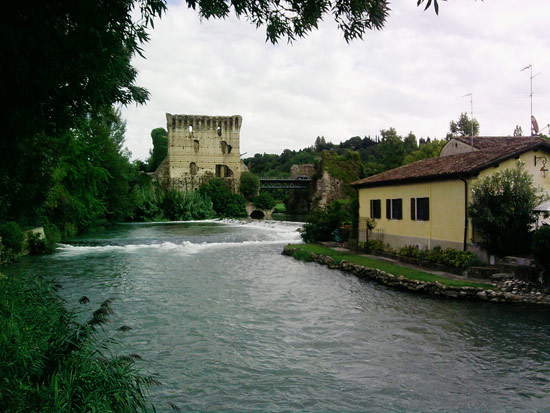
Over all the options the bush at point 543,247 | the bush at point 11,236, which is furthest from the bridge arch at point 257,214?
the bush at point 543,247

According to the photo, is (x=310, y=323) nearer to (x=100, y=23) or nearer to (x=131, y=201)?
(x=100, y=23)

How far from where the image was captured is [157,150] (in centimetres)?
8406

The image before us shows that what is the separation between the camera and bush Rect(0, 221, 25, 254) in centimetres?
1902

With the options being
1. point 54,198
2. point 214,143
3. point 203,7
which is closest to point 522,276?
point 203,7

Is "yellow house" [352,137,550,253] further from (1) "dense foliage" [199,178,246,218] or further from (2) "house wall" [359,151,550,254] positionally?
(1) "dense foliage" [199,178,246,218]

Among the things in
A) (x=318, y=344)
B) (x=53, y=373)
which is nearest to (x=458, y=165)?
(x=318, y=344)

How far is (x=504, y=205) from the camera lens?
44.4 ft

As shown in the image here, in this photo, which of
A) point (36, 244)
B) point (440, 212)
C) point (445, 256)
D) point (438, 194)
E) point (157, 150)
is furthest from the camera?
point (157, 150)

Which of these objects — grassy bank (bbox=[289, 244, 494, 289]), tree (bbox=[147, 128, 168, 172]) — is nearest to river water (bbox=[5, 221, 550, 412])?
grassy bank (bbox=[289, 244, 494, 289])

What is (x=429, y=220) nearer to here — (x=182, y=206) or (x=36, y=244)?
(x=36, y=244)

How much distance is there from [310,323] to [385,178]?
11.6 metres

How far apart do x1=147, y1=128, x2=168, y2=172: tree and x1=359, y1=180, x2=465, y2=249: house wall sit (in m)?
68.0

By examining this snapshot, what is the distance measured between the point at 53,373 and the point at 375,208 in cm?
1835

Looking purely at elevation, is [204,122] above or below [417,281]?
above
